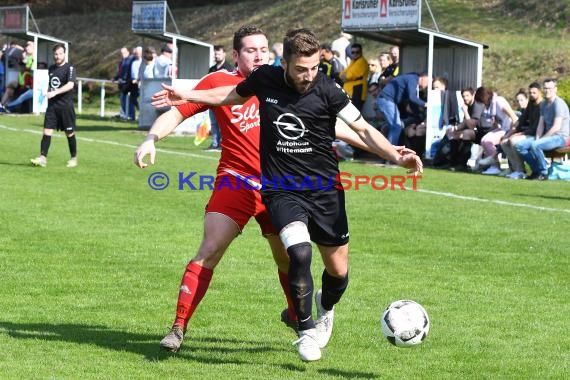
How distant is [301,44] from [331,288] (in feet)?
5.08

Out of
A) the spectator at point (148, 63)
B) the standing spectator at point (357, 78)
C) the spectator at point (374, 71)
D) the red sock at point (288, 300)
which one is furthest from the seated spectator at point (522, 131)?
the spectator at point (148, 63)

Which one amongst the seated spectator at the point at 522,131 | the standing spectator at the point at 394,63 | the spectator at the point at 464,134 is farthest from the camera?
the standing spectator at the point at 394,63

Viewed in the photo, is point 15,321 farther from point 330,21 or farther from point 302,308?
point 330,21

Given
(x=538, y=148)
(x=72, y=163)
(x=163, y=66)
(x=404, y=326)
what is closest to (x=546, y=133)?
(x=538, y=148)

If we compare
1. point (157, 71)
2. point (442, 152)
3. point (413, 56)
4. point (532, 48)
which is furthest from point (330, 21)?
point (442, 152)

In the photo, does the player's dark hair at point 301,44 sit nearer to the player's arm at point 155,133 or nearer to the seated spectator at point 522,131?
the player's arm at point 155,133

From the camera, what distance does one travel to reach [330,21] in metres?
43.2

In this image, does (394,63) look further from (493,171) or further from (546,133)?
(546,133)

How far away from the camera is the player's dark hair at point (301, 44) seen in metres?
6.46

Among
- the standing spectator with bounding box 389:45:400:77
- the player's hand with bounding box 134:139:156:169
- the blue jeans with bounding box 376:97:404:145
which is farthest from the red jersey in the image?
the standing spectator with bounding box 389:45:400:77

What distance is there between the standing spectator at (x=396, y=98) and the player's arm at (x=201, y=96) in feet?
47.8

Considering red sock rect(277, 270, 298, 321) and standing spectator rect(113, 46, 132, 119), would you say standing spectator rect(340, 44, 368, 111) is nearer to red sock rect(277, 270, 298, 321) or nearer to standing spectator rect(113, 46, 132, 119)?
standing spectator rect(113, 46, 132, 119)

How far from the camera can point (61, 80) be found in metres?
19.2

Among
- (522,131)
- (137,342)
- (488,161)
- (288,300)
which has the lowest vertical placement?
(137,342)
